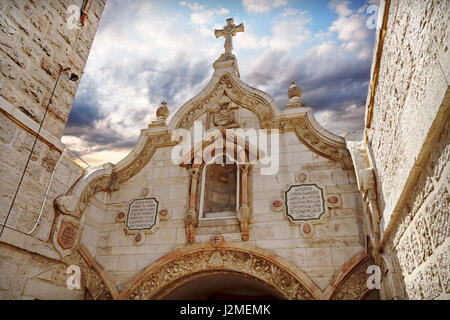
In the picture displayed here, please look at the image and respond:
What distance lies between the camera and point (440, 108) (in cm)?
200

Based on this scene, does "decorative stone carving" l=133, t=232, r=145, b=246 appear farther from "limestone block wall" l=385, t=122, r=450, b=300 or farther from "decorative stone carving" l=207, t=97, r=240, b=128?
"limestone block wall" l=385, t=122, r=450, b=300

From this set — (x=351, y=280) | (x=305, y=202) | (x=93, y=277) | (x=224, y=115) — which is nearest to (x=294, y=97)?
(x=224, y=115)

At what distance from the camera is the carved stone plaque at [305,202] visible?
6.08 meters

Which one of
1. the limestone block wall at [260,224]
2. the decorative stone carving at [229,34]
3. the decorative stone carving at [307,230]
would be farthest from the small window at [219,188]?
the decorative stone carving at [229,34]

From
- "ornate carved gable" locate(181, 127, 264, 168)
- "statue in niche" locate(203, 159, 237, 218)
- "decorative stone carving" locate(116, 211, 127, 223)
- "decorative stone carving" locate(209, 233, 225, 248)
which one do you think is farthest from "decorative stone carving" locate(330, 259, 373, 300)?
"decorative stone carving" locate(116, 211, 127, 223)

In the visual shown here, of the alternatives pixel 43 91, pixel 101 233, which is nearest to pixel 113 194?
pixel 101 233

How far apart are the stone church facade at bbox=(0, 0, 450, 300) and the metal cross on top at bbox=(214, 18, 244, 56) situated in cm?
5

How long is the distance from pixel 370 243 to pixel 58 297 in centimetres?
551

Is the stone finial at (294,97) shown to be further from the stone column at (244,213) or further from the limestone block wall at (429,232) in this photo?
the limestone block wall at (429,232)

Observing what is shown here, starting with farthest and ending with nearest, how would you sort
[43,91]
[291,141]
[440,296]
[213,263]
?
[291,141] < [213,263] < [43,91] < [440,296]

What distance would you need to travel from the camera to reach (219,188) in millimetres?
7711

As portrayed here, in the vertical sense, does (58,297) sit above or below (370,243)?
below

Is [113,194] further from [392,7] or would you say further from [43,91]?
[392,7]

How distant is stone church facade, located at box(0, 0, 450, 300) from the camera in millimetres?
2678
